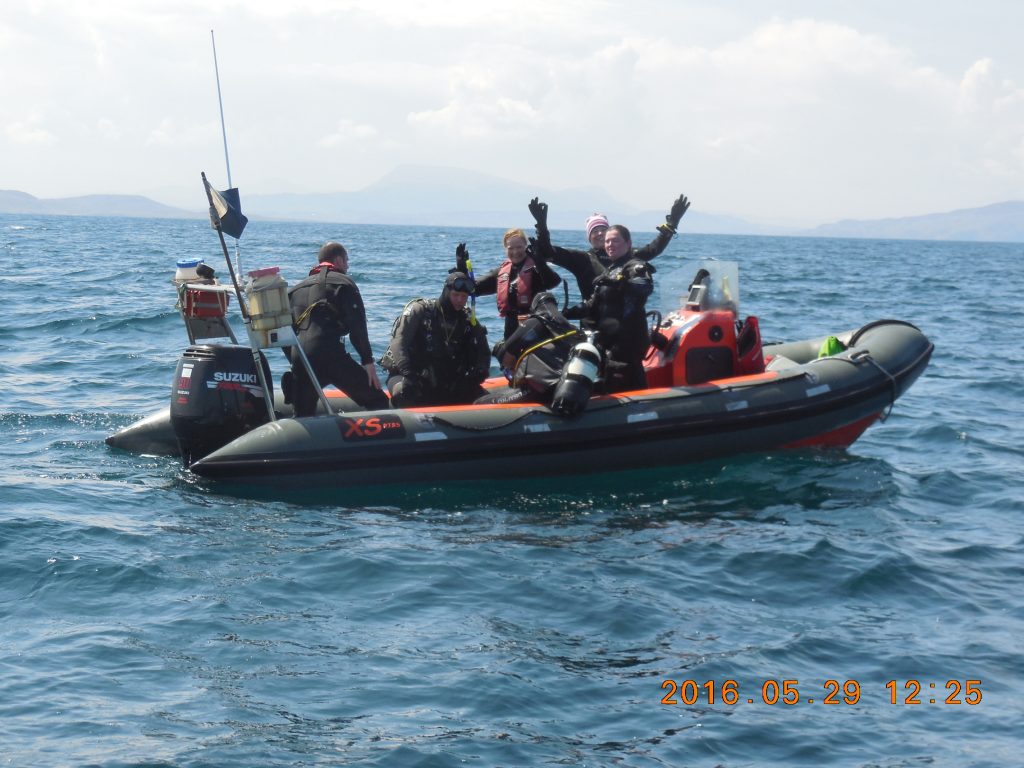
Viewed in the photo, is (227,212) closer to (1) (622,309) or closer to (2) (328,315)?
(2) (328,315)

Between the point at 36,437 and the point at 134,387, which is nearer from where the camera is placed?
the point at 36,437

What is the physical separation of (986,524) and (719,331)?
229cm

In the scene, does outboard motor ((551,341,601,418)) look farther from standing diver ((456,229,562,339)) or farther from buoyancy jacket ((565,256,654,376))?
standing diver ((456,229,562,339))

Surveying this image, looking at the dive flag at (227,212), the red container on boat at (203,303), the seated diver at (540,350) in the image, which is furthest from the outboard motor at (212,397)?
the seated diver at (540,350)

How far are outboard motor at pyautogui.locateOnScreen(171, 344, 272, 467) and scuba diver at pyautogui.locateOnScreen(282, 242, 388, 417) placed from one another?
337 mm

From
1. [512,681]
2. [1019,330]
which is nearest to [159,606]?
[512,681]

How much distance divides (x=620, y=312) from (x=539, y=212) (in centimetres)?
114

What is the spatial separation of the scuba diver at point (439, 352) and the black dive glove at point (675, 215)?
5.63 feet

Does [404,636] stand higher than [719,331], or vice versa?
[719,331]

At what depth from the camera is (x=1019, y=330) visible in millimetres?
18594

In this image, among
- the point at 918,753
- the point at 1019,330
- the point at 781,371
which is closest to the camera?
the point at 918,753

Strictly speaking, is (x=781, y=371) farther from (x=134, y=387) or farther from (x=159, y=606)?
(x=134, y=387)

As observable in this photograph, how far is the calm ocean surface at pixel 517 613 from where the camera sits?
428cm
